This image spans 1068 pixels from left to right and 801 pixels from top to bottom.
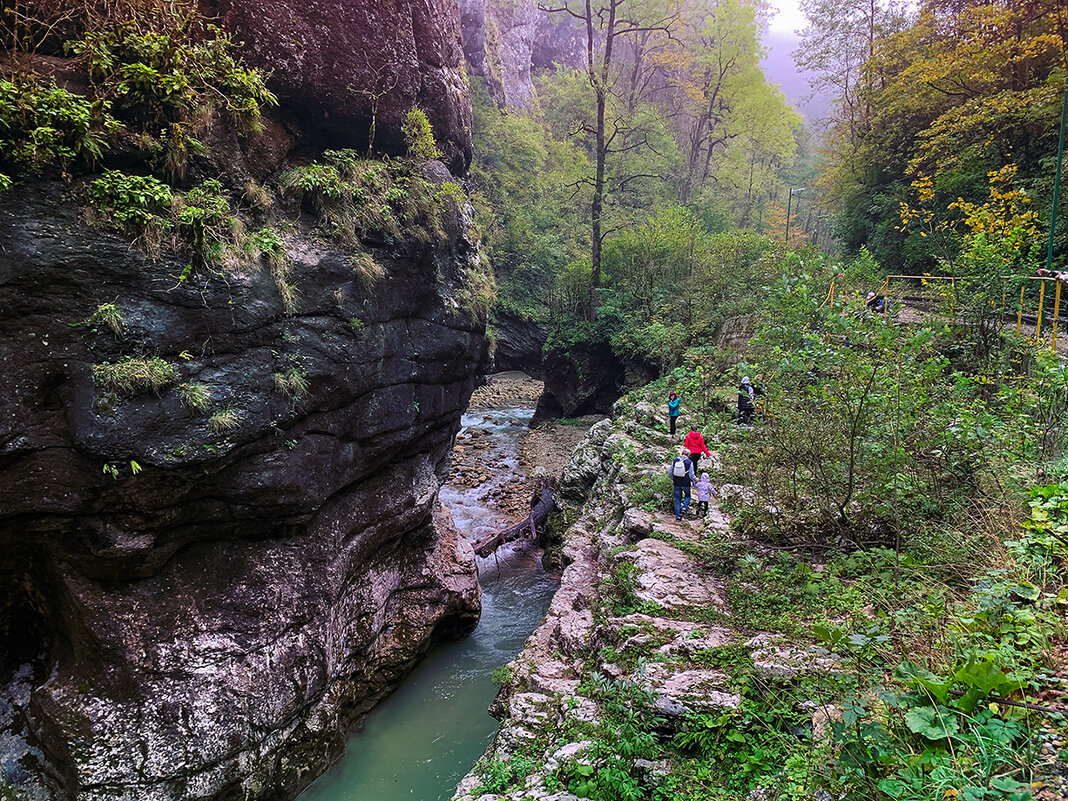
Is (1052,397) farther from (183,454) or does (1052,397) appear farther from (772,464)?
(183,454)

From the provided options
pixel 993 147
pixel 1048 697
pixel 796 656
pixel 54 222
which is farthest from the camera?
pixel 993 147

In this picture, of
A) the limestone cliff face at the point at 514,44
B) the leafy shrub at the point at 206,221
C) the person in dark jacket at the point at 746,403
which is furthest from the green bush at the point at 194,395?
the limestone cliff face at the point at 514,44

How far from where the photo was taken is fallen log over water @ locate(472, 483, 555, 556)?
13.6 m

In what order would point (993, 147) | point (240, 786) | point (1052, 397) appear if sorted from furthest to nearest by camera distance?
point (993, 147) < point (240, 786) < point (1052, 397)

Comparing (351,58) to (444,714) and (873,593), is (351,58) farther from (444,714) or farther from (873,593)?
(444,714)

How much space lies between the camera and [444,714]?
8.72 m

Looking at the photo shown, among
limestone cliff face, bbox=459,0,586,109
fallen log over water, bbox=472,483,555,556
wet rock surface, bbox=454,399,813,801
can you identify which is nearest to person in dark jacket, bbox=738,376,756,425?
wet rock surface, bbox=454,399,813,801

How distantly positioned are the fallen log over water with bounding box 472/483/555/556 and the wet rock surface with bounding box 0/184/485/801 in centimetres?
520

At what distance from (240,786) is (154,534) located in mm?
3445

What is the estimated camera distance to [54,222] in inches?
219

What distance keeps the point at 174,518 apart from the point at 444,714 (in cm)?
542

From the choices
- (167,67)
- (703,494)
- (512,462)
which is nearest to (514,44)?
(512,462)

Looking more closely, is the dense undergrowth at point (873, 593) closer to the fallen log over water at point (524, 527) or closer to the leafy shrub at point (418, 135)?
the fallen log over water at point (524, 527)

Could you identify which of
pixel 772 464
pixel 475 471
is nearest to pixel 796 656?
pixel 772 464
